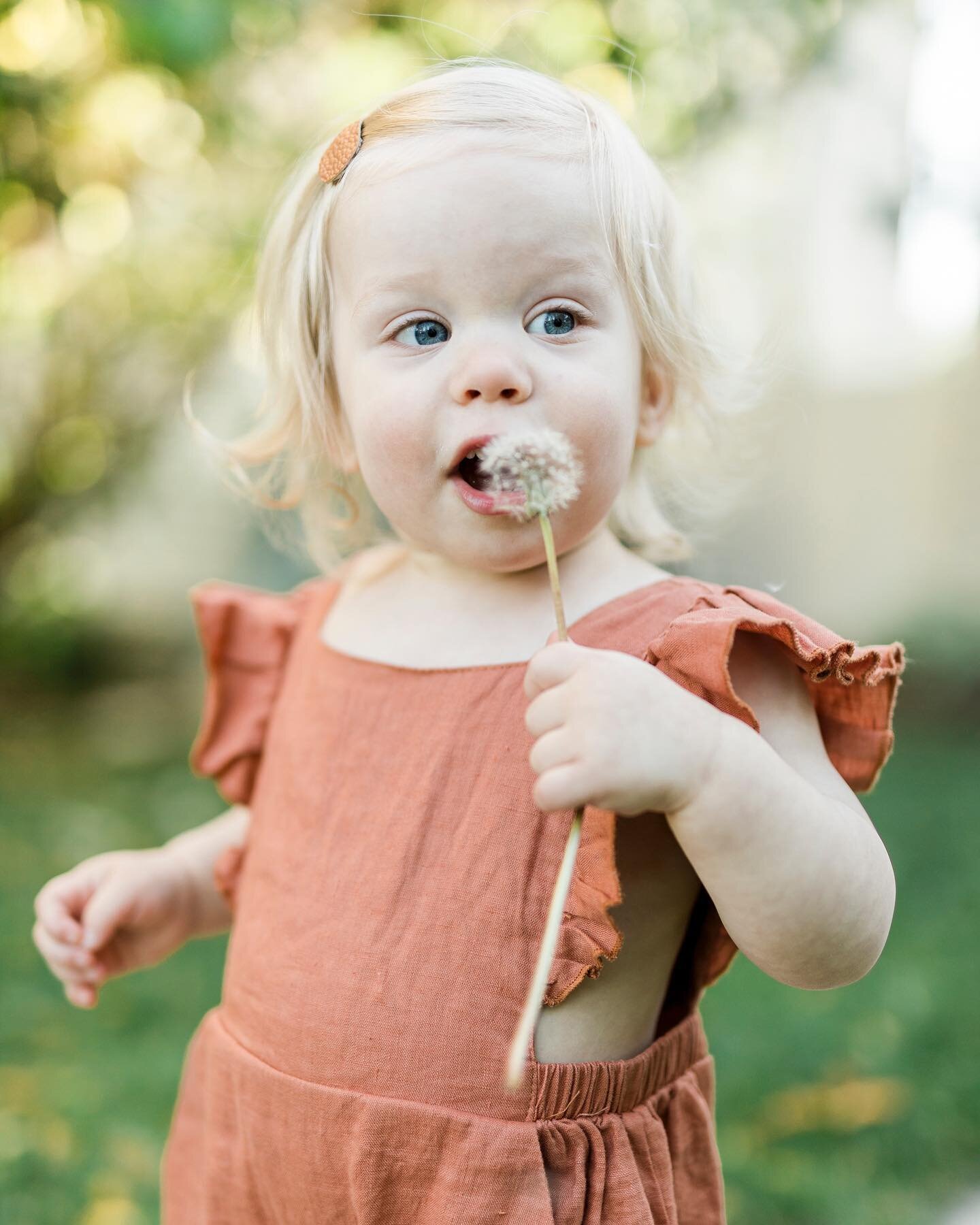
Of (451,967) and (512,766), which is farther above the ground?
(512,766)

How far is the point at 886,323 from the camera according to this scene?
204 inches

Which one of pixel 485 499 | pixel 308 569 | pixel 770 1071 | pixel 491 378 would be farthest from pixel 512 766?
pixel 308 569

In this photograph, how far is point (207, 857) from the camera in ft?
5.12

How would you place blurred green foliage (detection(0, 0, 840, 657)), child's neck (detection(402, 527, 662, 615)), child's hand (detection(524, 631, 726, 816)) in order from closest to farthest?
child's hand (detection(524, 631, 726, 816)) → child's neck (detection(402, 527, 662, 615)) → blurred green foliage (detection(0, 0, 840, 657))

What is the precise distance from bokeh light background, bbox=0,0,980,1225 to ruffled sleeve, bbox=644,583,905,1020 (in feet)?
1.93

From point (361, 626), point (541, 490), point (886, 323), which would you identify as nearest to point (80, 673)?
point (886, 323)

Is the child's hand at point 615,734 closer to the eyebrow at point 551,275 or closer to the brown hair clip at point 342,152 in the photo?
the eyebrow at point 551,275

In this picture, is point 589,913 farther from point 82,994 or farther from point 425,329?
point 82,994

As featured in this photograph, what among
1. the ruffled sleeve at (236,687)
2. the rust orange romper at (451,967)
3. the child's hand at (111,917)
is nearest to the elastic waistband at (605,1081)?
the rust orange romper at (451,967)

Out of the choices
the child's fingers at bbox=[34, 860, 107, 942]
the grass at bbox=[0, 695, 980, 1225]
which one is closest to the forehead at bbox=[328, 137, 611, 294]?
the child's fingers at bbox=[34, 860, 107, 942]

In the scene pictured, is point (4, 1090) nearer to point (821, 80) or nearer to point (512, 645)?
point (512, 645)

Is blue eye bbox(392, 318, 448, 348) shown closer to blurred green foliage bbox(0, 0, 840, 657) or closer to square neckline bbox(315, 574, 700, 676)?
square neckline bbox(315, 574, 700, 676)

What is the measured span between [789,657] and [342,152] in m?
0.66

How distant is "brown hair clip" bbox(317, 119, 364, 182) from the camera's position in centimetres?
123
